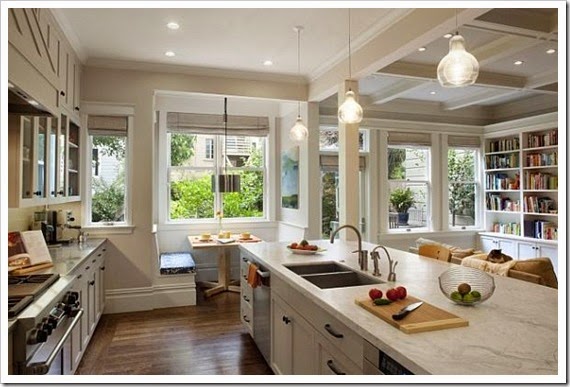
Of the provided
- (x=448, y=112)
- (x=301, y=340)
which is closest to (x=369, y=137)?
(x=448, y=112)

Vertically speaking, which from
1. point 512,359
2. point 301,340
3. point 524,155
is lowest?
point 301,340

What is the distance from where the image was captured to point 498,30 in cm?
323

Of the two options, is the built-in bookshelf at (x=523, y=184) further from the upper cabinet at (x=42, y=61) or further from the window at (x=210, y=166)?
the upper cabinet at (x=42, y=61)

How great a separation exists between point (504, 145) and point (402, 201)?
1.97 metres

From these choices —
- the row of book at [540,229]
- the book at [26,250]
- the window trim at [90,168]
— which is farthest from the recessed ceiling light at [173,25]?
the row of book at [540,229]

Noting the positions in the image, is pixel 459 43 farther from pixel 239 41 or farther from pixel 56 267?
pixel 56 267

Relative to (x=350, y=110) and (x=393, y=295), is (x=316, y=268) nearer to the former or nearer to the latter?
(x=393, y=295)

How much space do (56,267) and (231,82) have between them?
305cm

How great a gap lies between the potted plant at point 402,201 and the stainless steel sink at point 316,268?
4023 mm

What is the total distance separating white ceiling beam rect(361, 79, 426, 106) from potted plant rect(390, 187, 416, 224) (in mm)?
1570

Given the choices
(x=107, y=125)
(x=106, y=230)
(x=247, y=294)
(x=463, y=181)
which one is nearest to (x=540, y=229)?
(x=463, y=181)

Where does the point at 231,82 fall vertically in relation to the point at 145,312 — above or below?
above

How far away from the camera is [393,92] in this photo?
18.2ft

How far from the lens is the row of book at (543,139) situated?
5.63 metres
